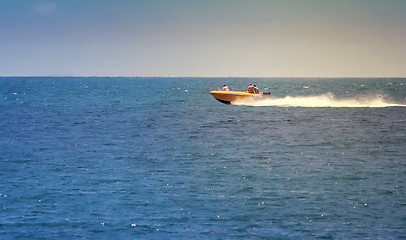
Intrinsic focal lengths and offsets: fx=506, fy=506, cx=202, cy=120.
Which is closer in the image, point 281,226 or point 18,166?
point 281,226

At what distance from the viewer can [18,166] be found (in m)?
33.3

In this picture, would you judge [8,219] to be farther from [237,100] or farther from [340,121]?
[237,100]

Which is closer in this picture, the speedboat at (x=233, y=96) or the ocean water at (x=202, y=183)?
the ocean water at (x=202, y=183)

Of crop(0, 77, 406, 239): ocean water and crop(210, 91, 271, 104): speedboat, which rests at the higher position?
crop(210, 91, 271, 104): speedboat

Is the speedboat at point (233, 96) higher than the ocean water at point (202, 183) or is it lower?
higher

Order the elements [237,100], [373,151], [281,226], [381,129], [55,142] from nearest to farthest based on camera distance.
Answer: [281,226]
[373,151]
[55,142]
[381,129]
[237,100]

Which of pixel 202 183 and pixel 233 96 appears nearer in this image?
pixel 202 183

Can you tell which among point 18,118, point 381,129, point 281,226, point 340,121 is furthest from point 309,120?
point 281,226

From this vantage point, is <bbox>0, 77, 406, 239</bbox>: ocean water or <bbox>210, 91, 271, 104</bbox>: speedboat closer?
<bbox>0, 77, 406, 239</bbox>: ocean water

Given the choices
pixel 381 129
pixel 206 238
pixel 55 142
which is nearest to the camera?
pixel 206 238

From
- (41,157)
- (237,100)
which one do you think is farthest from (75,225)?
(237,100)

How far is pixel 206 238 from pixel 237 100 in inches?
2276

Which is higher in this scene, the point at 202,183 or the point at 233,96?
the point at 233,96

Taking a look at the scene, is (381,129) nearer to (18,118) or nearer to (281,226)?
(281,226)
